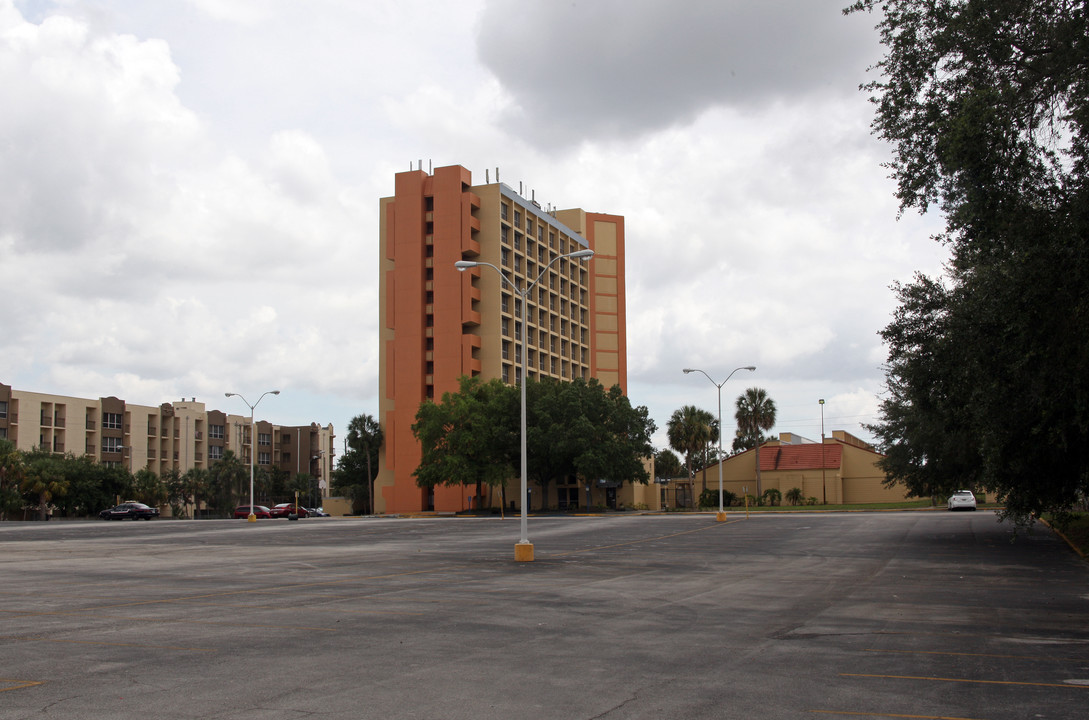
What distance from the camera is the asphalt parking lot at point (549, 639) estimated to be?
7.12m

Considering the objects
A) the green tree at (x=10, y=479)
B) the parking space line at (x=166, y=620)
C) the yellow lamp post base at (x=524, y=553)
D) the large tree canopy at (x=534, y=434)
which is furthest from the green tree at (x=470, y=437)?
the parking space line at (x=166, y=620)

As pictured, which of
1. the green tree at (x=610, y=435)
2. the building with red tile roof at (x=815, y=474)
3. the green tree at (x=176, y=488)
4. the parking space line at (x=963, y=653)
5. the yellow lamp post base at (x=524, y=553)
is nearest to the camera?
the parking space line at (x=963, y=653)

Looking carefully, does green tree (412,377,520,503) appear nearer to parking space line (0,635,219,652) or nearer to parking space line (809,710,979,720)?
parking space line (0,635,219,652)

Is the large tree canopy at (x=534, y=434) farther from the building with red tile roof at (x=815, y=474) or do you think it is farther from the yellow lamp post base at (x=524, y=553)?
the yellow lamp post base at (x=524, y=553)

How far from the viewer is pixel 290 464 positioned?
505ft

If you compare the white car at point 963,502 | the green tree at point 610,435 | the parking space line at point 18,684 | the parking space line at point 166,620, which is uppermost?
the green tree at point 610,435

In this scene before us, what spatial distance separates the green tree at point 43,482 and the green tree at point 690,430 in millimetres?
59267

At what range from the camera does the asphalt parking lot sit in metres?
7.12

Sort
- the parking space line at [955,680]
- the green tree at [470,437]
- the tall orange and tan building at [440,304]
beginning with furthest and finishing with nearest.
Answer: the tall orange and tan building at [440,304], the green tree at [470,437], the parking space line at [955,680]

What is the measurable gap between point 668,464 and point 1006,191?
110414 millimetres

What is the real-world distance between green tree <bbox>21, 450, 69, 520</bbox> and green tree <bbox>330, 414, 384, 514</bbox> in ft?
109

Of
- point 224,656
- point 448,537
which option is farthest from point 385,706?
point 448,537

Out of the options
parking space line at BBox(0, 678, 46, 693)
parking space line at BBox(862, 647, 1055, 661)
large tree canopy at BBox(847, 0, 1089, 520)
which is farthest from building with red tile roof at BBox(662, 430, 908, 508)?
parking space line at BBox(0, 678, 46, 693)

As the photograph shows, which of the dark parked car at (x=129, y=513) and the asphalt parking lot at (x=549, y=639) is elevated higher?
the asphalt parking lot at (x=549, y=639)
